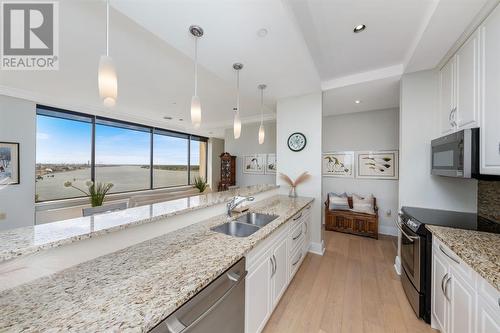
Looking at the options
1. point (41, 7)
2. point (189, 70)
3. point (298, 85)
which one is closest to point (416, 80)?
point (298, 85)

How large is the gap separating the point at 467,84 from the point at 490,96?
360 millimetres

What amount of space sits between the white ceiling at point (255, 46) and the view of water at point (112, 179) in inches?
57.9

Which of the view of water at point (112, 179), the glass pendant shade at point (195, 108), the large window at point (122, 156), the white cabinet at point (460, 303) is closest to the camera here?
the white cabinet at point (460, 303)

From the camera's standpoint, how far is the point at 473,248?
3.97 ft

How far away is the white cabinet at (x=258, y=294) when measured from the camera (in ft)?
4.15

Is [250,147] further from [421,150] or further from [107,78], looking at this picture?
[107,78]

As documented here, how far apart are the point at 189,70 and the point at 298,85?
5.07 ft

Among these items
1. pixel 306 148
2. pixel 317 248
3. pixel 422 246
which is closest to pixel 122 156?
pixel 306 148

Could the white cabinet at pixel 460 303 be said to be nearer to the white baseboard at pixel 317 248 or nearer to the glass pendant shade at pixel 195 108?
the white baseboard at pixel 317 248

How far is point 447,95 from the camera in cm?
197

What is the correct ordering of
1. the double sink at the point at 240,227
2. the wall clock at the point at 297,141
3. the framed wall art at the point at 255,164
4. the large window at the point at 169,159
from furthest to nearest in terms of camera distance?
the large window at the point at 169,159 < the framed wall art at the point at 255,164 < the wall clock at the point at 297,141 < the double sink at the point at 240,227

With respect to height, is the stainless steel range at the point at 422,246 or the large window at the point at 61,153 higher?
the large window at the point at 61,153

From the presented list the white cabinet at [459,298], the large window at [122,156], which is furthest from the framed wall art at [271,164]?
the white cabinet at [459,298]

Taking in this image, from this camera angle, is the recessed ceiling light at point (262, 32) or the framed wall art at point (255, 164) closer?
the recessed ceiling light at point (262, 32)
